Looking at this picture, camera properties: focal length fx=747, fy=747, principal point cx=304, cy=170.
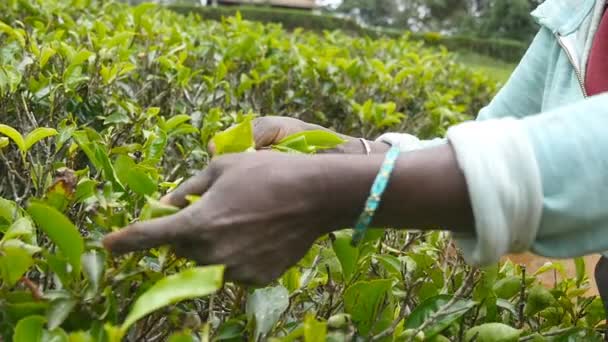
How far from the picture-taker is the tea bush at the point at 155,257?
0.92 metres

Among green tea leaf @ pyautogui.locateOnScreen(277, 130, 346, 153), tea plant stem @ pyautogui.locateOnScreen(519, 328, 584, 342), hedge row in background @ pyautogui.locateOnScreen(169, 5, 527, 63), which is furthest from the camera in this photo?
hedge row in background @ pyautogui.locateOnScreen(169, 5, 527, 63)

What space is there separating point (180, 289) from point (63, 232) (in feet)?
0.71

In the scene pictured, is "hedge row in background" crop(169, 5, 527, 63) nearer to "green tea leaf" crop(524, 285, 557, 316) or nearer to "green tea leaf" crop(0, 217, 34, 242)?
"green tea leaf" crop(524, 285, 557, 316)

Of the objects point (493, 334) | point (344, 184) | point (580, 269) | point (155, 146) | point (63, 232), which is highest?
point (344, 184)

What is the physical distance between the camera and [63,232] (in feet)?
3.00

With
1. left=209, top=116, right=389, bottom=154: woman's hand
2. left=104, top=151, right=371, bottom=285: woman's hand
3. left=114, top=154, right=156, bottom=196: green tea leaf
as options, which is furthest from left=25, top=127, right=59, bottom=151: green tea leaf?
left=104, top=151, right=371, bottom=285: woman's hand

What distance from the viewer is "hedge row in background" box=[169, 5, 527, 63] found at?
17.2m

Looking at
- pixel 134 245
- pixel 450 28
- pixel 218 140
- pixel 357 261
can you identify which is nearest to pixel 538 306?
pixel 357 261

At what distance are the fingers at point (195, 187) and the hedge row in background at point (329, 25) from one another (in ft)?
46.1

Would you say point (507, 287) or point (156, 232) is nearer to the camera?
point (156, 232)

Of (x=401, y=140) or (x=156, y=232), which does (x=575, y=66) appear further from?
(x=156, y=232)

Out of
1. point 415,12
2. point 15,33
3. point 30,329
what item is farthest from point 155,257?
point 415,12

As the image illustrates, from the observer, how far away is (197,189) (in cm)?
89

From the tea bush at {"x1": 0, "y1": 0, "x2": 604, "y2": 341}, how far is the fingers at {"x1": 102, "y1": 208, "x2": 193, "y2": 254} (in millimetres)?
50
